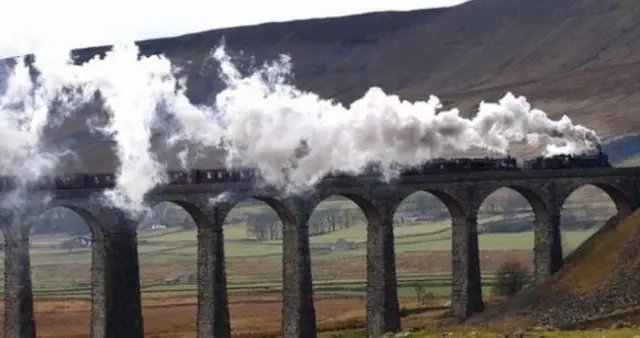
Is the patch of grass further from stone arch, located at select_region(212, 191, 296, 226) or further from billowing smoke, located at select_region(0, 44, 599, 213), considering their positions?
stone arch, located at select_region(212, 191, 296, 226)

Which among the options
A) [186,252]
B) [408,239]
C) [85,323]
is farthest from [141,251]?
[85,323]

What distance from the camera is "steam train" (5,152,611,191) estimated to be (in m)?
58.0

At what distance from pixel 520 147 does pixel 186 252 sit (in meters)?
59.8

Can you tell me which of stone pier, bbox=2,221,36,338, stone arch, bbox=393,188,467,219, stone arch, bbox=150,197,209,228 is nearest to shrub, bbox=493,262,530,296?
stone arch, bbox=393,188,467,219

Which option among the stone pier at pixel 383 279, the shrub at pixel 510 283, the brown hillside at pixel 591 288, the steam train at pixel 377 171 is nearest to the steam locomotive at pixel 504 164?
the steam train at pixel 377 171

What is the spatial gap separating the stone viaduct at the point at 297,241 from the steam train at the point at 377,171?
710mm

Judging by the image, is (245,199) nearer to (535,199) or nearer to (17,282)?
(17,282)

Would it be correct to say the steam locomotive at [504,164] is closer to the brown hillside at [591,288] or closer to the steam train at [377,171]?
the steam train at [377,171]

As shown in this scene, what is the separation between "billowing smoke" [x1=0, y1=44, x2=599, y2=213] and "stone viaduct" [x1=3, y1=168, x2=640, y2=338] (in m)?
1.42

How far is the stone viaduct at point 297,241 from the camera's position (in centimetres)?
5794

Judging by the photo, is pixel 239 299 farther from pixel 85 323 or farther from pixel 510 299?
pixel 510 299

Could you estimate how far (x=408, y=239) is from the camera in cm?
17812

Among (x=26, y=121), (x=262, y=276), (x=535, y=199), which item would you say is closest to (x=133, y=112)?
(x=26, y=121)

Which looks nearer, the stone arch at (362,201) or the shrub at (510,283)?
Result: the stone arch at (362,201)
